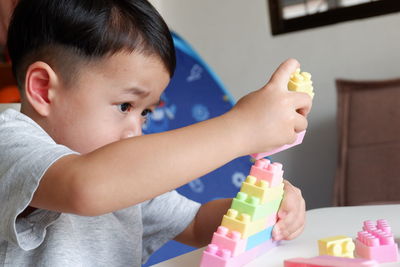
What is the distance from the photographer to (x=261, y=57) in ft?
7.47

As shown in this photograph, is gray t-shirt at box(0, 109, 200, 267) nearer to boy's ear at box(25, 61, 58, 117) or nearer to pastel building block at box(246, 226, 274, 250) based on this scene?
boy's ear at box(25, 61, 58, 117)

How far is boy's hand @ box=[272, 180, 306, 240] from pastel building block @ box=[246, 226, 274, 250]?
0.05 feet

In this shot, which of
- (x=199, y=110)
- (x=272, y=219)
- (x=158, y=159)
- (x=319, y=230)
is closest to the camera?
(x=158, y=159)

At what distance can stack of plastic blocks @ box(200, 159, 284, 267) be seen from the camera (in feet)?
1.60

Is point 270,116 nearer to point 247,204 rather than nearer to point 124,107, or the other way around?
point 247,204

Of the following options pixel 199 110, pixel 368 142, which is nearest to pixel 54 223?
pixel 199 110

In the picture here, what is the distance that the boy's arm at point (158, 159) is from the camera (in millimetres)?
448

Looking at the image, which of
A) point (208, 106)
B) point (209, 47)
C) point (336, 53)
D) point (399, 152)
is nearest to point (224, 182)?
point (208, 106)

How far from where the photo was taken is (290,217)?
61 cm

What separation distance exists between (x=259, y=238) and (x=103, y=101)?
24 cm

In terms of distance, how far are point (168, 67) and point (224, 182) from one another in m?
0.90

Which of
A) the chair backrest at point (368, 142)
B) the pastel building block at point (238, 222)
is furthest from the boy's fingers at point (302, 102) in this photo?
the chair backrest at point (368, 142)

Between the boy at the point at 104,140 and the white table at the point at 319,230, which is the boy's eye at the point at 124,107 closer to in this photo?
the boy at the point at 104,140

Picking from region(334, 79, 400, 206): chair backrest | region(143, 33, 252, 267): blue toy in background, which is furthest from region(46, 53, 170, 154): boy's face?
region(334, 79, 400, 206): chair backrest
